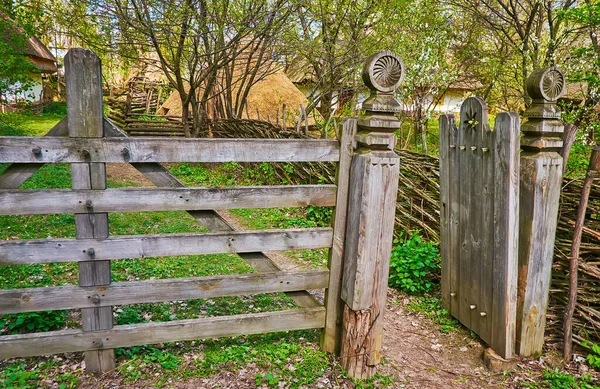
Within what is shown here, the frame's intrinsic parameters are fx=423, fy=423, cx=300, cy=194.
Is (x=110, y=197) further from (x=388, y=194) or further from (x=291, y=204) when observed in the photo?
(x=388, y=194)

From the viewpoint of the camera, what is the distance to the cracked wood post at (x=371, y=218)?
108 inches

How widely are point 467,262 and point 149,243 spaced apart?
2558 millimetres

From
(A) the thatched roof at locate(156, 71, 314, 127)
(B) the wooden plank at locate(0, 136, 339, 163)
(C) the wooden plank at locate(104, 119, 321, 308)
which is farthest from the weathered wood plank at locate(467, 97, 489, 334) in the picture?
(A) the thatched roof at locate(156, 71, 314, 127)

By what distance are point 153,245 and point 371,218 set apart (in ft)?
4.74

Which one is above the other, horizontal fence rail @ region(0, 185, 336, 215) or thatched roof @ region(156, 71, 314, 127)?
thatched roof @ region(156, 71, 314, 127)

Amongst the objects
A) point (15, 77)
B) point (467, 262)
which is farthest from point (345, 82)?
point (467, 262)

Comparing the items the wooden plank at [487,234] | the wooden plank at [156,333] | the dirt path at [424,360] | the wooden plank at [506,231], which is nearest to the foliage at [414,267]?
the dirt path at [424,360]

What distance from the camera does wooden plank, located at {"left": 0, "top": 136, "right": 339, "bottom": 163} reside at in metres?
2.47

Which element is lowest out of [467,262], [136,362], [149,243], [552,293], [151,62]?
[136,362]

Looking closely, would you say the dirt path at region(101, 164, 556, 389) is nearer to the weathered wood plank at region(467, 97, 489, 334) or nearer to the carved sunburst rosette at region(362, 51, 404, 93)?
the weathered wood plank at region(467, 97, 489, 334)

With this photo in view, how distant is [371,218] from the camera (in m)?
2.83

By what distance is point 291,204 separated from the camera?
2.92 m

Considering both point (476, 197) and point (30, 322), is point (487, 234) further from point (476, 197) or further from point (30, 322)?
point (30, 322)

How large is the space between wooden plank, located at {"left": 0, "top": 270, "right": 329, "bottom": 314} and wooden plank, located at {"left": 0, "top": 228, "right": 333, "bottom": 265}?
205 mm
